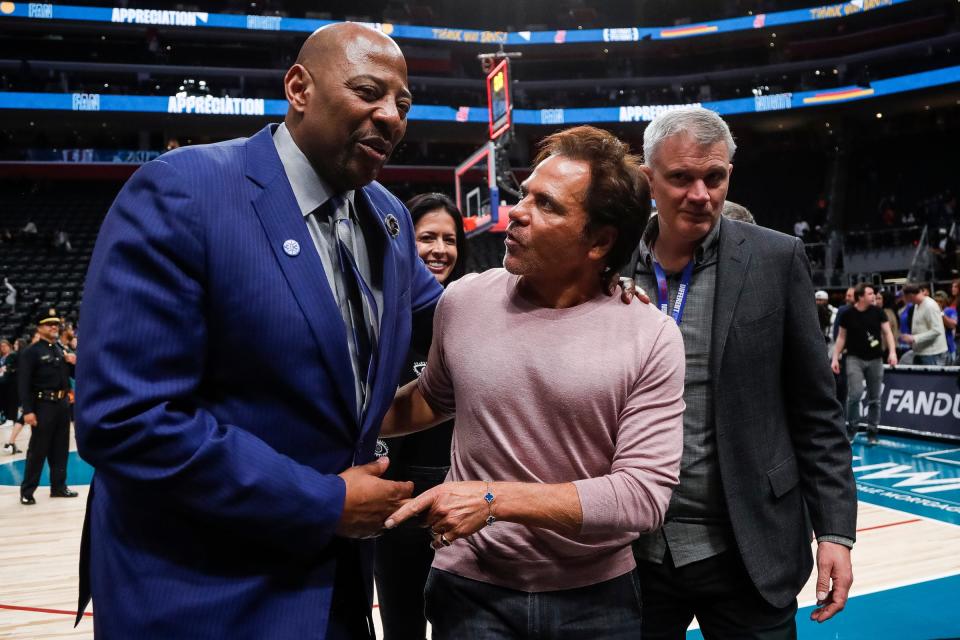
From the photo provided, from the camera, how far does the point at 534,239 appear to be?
143cm

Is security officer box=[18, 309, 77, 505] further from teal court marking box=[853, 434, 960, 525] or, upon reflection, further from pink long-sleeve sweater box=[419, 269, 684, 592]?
teal court marking box=[853, 434, 960, 525]

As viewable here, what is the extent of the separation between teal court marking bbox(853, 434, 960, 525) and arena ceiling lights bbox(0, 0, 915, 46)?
1699 centimetres

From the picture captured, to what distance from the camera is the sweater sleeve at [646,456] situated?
4.08 ft

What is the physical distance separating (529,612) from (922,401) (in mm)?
8292

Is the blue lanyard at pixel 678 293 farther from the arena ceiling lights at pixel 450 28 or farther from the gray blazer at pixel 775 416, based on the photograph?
the arena ceiling lights at pixel 450 28

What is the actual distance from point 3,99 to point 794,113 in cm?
2496

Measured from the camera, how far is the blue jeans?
135 cm

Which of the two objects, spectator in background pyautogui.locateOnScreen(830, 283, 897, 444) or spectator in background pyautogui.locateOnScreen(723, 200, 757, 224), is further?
spectator in background pyautogui.locateOnScreen(830, 283, 897, 444)

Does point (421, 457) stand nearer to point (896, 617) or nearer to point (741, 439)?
point (741, 439)

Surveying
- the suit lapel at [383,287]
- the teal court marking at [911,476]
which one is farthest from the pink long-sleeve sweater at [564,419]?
the teal court marking at [911,476]

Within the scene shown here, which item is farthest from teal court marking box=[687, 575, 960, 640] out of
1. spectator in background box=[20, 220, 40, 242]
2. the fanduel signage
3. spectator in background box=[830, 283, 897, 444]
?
spectator in background box=[20, 220, 40, 242]

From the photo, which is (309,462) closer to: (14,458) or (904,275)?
(14,458)

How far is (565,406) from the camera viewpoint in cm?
135

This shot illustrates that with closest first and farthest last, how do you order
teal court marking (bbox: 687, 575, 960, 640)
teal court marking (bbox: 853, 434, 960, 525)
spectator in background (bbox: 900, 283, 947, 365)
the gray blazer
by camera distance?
the gray blazer < teal court marking (bbox: 687, 575, 960, 640) < teal court marking (bbox: 853, 434, 960, 525) < spectator in background (bbox: 900, 283, 947, 365)
